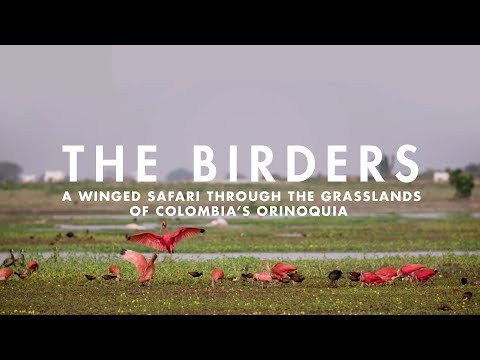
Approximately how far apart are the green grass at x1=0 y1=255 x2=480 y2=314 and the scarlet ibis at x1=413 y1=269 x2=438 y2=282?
157 millimetres

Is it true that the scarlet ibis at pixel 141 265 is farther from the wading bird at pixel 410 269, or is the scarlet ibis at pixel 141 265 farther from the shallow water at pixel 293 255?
the wading bird at pixel 410 269

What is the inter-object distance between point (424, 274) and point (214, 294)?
11.0 feet

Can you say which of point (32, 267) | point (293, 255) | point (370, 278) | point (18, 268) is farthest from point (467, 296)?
point (18, 268)

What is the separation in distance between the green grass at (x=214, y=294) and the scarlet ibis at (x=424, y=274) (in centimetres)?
16

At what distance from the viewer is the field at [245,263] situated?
15.0 m

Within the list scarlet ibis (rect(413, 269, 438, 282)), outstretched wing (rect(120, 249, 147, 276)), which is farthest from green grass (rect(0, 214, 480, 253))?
outstretched wing (rect(120, 249, 147, 276))

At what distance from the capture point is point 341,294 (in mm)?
15648

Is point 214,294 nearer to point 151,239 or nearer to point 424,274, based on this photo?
point 151,239

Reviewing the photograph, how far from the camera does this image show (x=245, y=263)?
18.9 meters

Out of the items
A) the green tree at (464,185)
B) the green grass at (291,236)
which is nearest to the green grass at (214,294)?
the green grass at (291,236)
